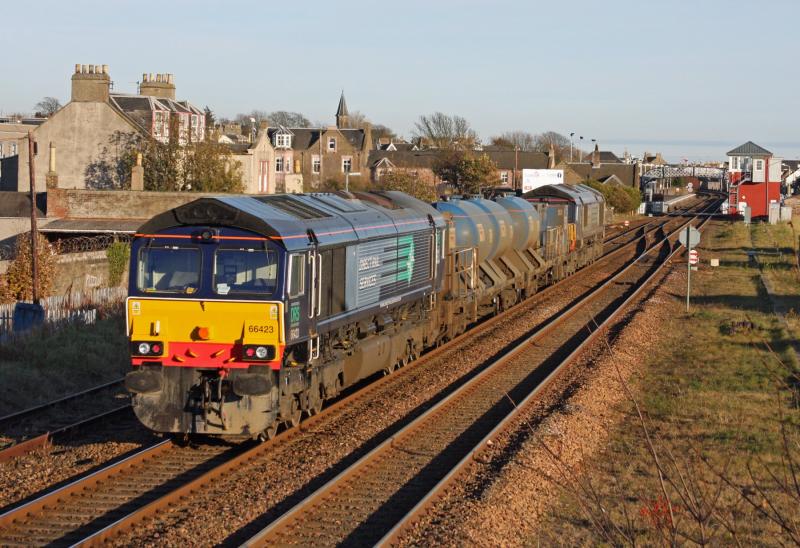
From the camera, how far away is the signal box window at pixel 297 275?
1347cm

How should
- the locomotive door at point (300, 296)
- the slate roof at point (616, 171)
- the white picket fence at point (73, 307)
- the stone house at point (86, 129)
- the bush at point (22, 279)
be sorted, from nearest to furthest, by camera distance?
1. the locomotive door at point (300, 296)
2. the white picket fence at point (73, 307)
3. the bush at point (22, 279)
4. the stone house at point (86, 129)
5. the slate roof at point (616, 171)

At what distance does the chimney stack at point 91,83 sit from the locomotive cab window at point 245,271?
43753 millimetres

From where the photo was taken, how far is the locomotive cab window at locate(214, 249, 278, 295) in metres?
13.3

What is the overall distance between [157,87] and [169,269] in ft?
172

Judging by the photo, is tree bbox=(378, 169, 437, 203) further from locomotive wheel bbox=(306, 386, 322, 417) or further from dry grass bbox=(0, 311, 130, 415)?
locomotive wheel bbox=(306, 386, 322, 417)

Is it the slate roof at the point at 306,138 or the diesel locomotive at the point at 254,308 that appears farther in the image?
the slate roof at the point at 306,138

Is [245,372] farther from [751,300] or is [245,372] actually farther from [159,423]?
[751,300]

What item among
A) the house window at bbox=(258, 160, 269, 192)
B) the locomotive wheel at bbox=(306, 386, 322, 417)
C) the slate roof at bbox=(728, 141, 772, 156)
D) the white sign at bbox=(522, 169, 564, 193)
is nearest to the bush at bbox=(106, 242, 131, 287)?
the locomotive wheel at bbox=(306, 386, 322, 417)

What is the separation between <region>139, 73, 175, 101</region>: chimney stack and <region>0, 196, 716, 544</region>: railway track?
168 feet

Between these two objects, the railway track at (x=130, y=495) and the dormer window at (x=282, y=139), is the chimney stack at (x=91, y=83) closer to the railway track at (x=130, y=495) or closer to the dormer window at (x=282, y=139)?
the dormer window at (x=282, y=139)

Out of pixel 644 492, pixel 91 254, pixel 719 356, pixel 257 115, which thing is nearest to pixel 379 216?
pixel 644 492

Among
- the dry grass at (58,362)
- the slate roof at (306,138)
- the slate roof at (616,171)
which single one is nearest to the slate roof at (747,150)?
the slate roof at (616,171)

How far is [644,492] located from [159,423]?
6618mm

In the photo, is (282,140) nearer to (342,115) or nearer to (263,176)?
(263,176)
